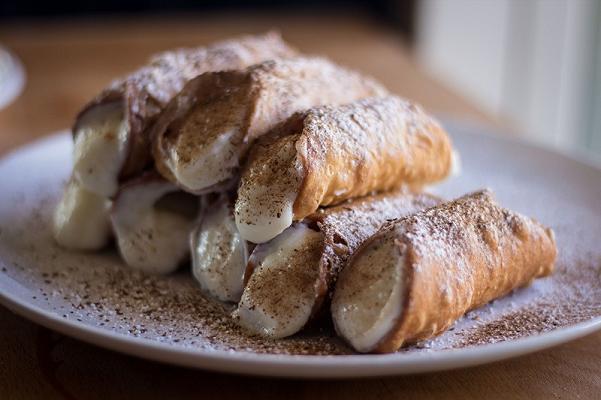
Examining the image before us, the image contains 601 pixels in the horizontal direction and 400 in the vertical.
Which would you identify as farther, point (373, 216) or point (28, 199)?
point (28, 199)

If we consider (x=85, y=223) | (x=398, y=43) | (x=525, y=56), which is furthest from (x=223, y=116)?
(x=525, y=56)

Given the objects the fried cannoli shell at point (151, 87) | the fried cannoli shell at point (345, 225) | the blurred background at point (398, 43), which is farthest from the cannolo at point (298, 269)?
the blurred background at point (398, 43)

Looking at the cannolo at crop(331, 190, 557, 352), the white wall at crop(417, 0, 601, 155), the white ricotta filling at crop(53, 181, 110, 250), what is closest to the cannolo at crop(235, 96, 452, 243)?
the cannolo at crop(331, 190, 557, 352)

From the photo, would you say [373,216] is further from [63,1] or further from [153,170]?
[63,1]

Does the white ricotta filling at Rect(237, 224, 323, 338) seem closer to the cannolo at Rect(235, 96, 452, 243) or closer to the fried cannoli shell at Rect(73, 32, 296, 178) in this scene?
the cannolo at Rect(235, 96, 452, 243)

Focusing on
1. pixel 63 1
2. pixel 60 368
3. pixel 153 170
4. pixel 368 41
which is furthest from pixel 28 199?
pixel 63 1

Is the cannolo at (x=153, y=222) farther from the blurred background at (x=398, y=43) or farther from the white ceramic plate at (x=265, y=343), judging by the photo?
the blurred background at (x=398, y=43)

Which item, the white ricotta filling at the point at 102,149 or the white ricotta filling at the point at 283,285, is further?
the white ricotta filling at the point at 102,149
